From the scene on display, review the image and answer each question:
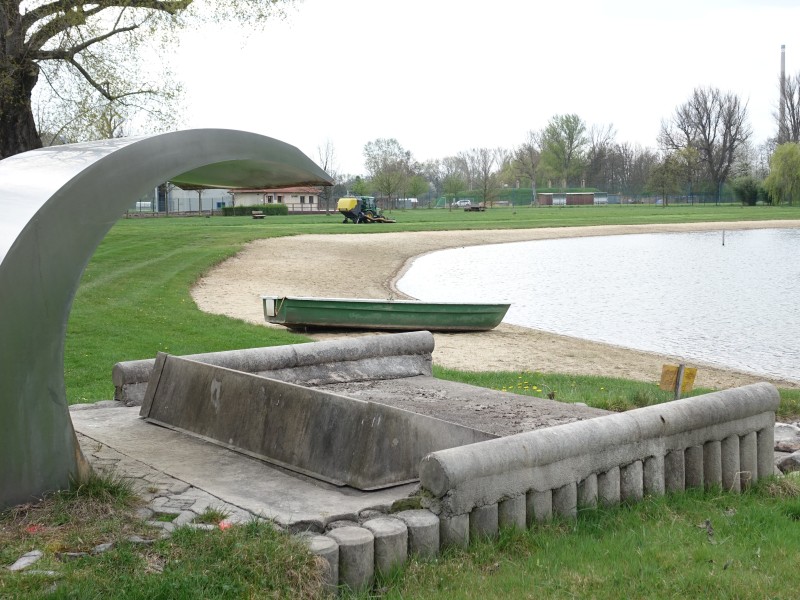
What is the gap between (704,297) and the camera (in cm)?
2864

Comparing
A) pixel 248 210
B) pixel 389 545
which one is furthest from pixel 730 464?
pixel 248 210

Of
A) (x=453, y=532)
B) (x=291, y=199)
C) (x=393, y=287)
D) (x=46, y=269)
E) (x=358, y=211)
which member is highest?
(x=291, y=199)

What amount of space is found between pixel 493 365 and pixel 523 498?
10683 mm

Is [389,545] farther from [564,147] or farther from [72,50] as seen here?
[564,147]

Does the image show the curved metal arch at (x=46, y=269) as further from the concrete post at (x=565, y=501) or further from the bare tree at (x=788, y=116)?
the bare tree at (x=788, y=116)

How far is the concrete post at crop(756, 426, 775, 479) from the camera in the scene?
7.14m

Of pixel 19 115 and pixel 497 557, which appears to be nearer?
pixel 497 557

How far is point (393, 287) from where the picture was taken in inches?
1204

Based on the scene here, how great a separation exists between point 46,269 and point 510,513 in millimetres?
3127

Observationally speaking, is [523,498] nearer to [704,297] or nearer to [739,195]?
[704,297]

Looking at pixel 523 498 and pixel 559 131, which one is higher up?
pixel 559 131

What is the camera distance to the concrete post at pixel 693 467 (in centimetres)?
668

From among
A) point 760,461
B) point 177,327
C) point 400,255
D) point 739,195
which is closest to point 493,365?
point 177,327

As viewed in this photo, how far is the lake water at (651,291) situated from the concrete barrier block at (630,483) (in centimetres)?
1075
